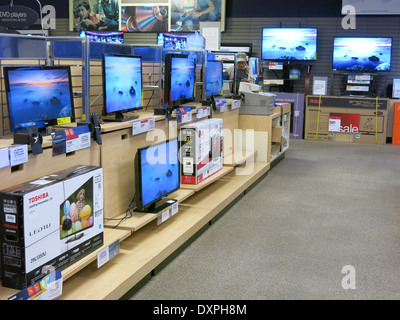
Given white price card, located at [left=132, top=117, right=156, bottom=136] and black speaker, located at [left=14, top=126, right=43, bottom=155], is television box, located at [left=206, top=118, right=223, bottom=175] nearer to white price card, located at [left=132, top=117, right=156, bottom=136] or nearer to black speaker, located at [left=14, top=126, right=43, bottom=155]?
white price card, located at [left=132, top=117, right=156, bottom=136]

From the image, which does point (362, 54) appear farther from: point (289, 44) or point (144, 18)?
point (144, 18)

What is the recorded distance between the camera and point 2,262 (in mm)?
2254

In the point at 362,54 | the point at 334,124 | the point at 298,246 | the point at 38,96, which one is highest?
the point at 362,54

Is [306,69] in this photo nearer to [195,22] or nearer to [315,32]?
[315,32]

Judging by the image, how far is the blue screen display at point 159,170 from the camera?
3.42 meters

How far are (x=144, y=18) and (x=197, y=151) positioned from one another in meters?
6.82

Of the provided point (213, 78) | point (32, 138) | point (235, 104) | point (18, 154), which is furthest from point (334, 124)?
point (18, 154)

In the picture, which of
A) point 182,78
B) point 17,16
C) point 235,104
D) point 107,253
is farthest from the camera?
point 235,104

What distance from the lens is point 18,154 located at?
2332mm

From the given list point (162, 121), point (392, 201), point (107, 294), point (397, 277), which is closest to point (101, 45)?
point (162, 121)

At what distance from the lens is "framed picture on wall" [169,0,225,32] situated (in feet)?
32.6

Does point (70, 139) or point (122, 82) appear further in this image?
point (122, 82)

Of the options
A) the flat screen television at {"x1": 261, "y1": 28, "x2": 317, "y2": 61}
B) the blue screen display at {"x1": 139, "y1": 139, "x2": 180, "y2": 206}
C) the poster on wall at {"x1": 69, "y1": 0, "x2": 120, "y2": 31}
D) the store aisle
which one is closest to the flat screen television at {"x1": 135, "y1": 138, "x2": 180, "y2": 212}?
the blue screen display at {"x1": 139, "y1": 139, "x2": 180, "y2": 206}
